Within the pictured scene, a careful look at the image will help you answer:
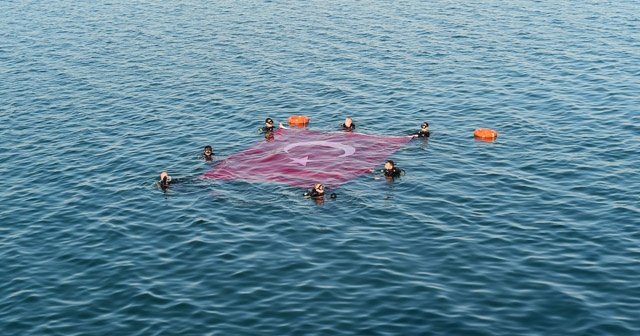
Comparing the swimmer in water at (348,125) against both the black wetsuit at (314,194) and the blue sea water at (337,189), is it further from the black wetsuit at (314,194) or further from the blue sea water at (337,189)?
the black wetsuit at (314,194)

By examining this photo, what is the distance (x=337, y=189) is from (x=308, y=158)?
5.96 meters

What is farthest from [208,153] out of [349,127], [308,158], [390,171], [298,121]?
[390,171]

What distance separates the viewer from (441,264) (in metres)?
38.7

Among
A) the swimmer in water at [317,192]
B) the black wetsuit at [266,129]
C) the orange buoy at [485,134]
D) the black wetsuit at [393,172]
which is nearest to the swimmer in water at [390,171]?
the black wetsuit at [393,172]

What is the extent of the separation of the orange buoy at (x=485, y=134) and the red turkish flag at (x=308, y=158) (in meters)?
4.65

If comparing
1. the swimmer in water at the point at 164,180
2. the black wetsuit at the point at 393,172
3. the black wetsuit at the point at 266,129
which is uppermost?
the black wetsuit at the point at 266,129

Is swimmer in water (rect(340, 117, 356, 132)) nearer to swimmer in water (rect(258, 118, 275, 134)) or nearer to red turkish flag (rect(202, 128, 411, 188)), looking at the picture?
red turkish flag (rect(202, 128, 411, 188))

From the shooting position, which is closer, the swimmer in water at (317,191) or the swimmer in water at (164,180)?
the swimmer in water at (317,191)

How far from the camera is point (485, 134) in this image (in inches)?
2184

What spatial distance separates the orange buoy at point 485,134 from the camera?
55438mm

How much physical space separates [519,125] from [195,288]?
2957 centimetres

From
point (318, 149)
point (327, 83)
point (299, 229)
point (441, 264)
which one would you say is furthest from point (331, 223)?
point (327, 83)

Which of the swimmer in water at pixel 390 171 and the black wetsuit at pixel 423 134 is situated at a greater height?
the black wetsuit at pixel 423 134

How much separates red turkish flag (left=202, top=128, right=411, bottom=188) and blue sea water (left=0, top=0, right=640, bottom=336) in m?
1.27
